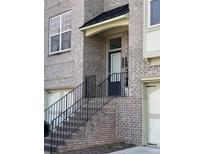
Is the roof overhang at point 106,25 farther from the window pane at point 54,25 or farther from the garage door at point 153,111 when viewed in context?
the garage door at point 153,111

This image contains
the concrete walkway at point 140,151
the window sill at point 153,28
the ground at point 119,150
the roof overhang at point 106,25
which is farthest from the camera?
the roof overhang at point 106,25

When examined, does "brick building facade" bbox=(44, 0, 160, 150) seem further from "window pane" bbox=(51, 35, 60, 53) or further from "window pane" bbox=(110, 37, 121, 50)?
"window pane" bbox=(51, 35, 60, 53)

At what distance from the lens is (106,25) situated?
11.9m

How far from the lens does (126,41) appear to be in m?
12.3

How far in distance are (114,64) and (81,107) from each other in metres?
2.94

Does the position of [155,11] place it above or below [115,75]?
above

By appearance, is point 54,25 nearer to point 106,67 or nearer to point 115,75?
point 106,67

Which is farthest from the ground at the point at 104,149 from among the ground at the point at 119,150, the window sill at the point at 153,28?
the window sill at the point at 153,28

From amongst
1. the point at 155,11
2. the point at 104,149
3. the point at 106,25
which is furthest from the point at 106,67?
the point at 104,149

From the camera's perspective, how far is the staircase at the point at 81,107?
9702 mm

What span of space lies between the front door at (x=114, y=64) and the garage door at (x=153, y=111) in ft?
8.09

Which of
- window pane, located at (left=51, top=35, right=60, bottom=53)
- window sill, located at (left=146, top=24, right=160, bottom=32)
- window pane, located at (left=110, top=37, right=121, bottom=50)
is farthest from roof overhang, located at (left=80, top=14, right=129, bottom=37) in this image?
window pane, located at (left=51, top=35, right=60, bottom=53)
